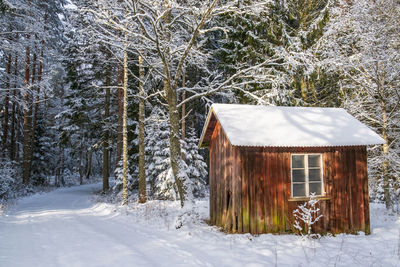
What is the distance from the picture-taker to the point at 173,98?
1070cm

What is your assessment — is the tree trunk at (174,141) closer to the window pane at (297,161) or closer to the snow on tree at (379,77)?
the window pane at (297,161)

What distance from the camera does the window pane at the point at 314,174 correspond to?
9.10m

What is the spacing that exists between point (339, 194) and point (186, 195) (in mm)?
5074

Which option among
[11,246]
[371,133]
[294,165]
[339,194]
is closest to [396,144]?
[371,133]

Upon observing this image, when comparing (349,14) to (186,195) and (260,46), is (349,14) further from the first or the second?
(186,195)

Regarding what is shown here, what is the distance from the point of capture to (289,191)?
29.0 feet

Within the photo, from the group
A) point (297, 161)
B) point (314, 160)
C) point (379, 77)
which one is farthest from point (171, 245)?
point (379, 77)

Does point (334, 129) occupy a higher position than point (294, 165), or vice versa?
point (334, 129)

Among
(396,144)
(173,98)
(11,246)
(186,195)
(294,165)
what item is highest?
(173,98)

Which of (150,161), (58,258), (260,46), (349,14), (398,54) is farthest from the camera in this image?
(150,161)

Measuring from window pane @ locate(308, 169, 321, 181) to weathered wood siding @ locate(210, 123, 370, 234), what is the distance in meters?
0.18

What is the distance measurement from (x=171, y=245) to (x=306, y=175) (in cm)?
474

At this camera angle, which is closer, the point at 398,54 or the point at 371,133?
the point at 371,133

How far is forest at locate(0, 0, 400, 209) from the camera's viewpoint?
10.6m
